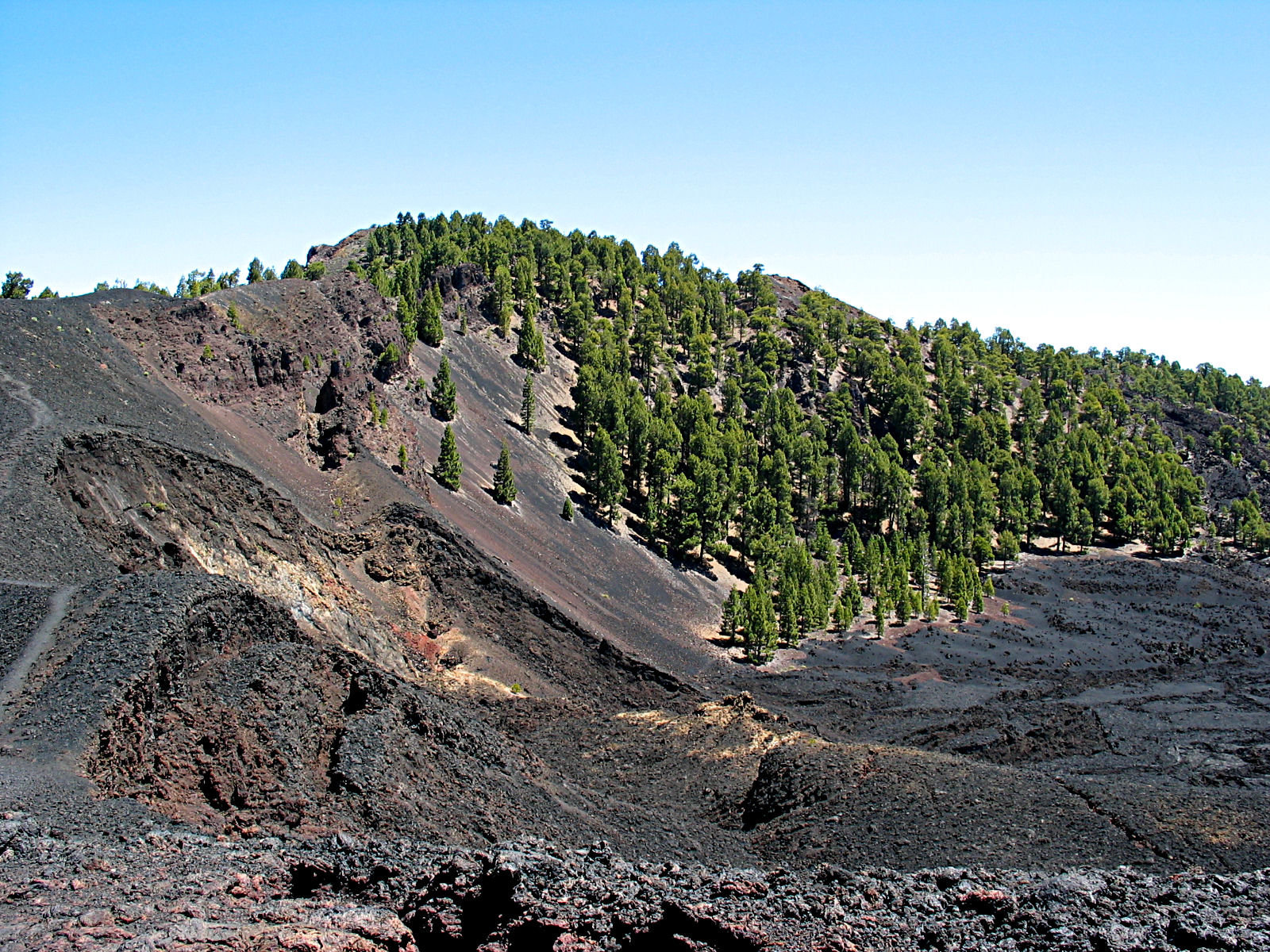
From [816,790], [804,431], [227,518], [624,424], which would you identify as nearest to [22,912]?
[816,790]

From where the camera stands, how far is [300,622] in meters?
37.8

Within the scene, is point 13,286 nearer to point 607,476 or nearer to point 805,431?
point 607,476

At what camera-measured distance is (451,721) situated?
106 ft

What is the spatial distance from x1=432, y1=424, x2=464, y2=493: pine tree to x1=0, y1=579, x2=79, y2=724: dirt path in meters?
38.2

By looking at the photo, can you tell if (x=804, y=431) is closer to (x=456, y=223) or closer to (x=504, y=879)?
(x=456, y=223)

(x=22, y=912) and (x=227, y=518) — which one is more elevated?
(x=227, y=518)

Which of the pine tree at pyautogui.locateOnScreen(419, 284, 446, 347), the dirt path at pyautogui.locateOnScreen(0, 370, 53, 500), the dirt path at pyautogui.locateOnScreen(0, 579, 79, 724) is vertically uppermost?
the pine tree at pyautogui.locateOnScreen(419, 284, 446, 347)

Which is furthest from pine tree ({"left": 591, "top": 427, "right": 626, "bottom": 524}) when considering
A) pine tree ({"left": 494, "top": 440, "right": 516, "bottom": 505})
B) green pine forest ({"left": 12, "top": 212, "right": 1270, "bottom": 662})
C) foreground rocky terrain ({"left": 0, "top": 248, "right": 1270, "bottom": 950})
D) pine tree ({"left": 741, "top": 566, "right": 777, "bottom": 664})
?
pine tree ({"left": 741, "top": 566, "right": 777, "bottom": 664})

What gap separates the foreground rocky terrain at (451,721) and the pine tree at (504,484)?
181 centimetres

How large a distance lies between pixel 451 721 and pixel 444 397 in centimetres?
4907

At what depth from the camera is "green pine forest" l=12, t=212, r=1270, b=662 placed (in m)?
83.9

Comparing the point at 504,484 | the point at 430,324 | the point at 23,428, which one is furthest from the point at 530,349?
the point at 23,428

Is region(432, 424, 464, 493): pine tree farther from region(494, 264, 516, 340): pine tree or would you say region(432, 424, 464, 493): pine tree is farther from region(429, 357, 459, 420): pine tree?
region(494, 264, 516, 340): pine tree

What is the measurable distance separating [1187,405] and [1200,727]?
143 meters
